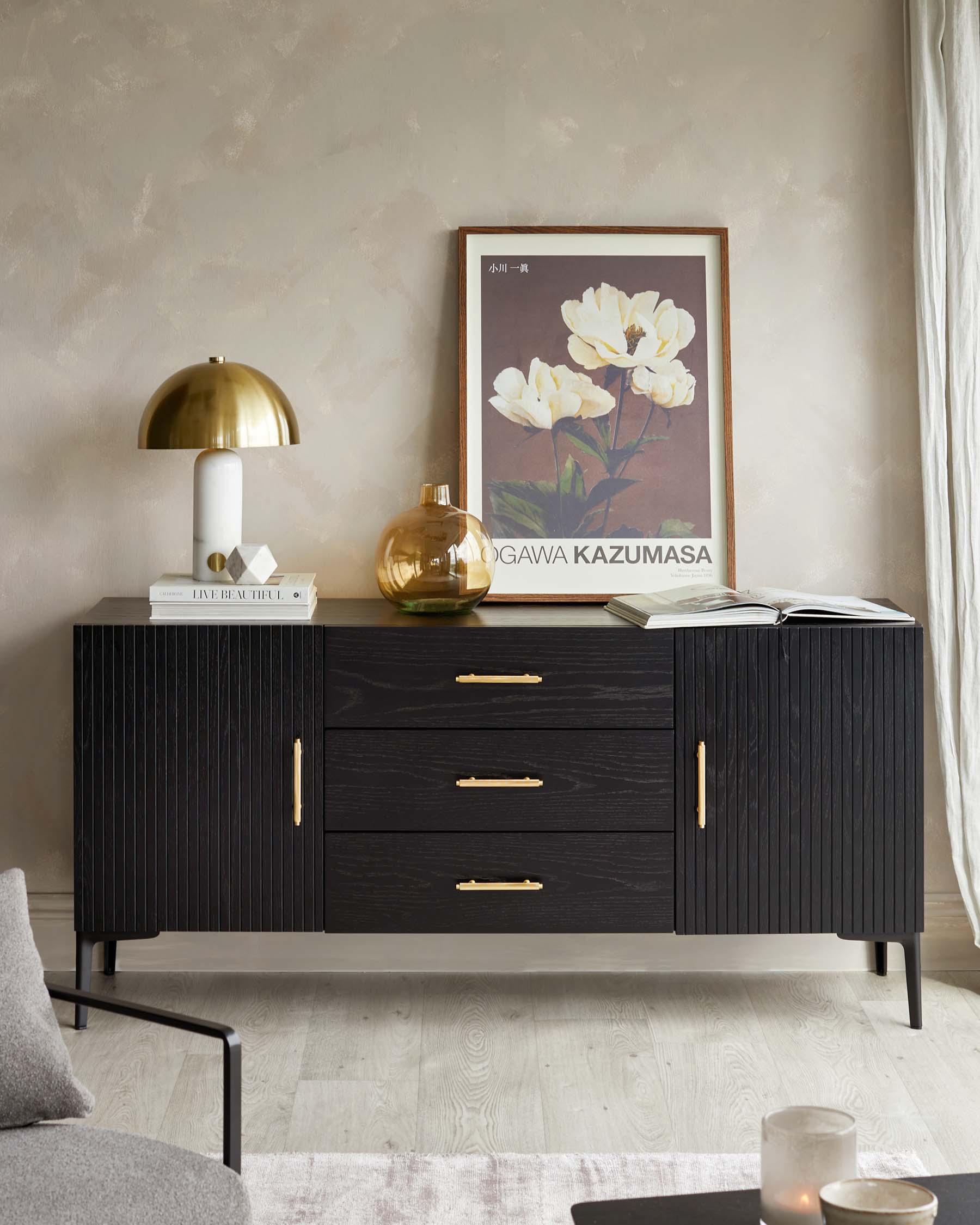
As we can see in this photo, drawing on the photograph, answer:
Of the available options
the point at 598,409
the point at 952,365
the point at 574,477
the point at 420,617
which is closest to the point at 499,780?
the point at 420,617

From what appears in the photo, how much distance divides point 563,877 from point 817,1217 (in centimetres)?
134

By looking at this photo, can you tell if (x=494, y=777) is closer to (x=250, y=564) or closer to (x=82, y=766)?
(x=250, y=564)

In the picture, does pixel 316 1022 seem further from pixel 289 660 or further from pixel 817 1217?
pixel 817 1217

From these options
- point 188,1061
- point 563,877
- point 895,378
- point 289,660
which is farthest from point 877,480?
point 188,1061

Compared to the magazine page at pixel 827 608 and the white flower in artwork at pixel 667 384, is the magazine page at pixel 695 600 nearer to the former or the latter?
the magazine page at pixel 827 608

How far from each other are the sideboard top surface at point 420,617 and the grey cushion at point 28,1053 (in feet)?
3.40

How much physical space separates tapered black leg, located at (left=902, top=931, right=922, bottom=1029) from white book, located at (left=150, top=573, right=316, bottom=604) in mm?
1443

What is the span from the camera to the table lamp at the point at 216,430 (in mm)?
2537

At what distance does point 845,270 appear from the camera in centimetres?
284

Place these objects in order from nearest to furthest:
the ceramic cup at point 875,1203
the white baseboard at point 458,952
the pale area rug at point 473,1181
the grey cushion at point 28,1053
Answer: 1. the ceramic cup at point 875,1203
2. the grey cushion at point 28,1053
3. the pale area rug at point 473,1181
4. the white baseboard at point 458,952

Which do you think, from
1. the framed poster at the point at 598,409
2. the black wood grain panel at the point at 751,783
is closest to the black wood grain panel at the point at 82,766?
the framed poster at the point at 598,409

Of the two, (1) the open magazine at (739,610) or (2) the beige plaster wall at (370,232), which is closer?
(1) the open magazine at (739,610)

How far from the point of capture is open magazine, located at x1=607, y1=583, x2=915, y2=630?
248cm

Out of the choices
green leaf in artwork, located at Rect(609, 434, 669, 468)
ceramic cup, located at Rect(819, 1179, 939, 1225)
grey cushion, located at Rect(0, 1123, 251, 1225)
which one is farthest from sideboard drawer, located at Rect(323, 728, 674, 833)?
ceramic cup, located at Rect(819, 1179, 939, 1225)
